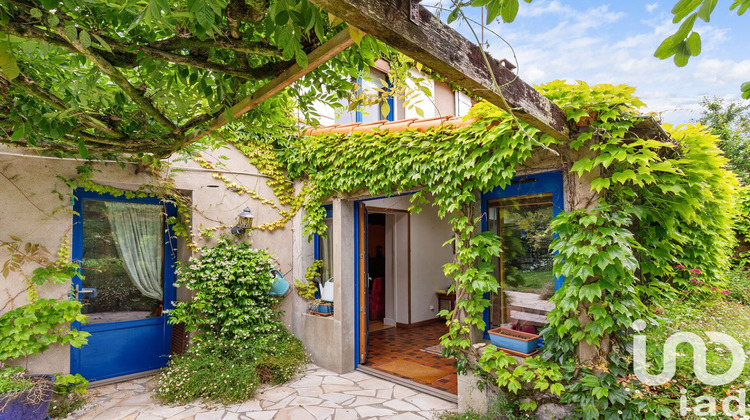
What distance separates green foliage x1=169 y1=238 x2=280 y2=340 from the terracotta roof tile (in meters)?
1.96

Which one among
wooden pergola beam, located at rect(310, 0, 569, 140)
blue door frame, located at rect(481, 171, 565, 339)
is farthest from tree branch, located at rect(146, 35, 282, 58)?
blue door frame, located at rect(481, 171, 565, 339)

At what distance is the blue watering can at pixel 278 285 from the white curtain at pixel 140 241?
1472mm

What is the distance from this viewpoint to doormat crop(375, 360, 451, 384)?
15.2 feet

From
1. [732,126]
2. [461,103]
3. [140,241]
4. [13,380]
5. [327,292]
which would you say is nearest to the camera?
[13,380]

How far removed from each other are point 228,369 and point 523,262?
3.41 meters

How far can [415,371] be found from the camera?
4.87 meters

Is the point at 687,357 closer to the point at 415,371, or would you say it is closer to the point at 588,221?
the point at 588,221

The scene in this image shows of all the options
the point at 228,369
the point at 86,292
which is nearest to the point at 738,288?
the point at 228,369

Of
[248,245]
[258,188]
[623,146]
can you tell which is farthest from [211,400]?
[623,146]

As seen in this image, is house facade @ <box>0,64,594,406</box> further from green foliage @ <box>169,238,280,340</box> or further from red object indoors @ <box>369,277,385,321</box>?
red object indoors @ <box>369,277,385,321</box>

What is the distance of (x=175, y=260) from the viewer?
17.2ft

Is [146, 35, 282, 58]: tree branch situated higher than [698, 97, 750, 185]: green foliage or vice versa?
[698, 97, 750, 185]: green foliage

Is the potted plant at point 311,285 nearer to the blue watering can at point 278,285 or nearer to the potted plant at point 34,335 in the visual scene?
the blue watering can at point 278,285

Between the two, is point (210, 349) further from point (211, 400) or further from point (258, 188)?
point (258, 188)
